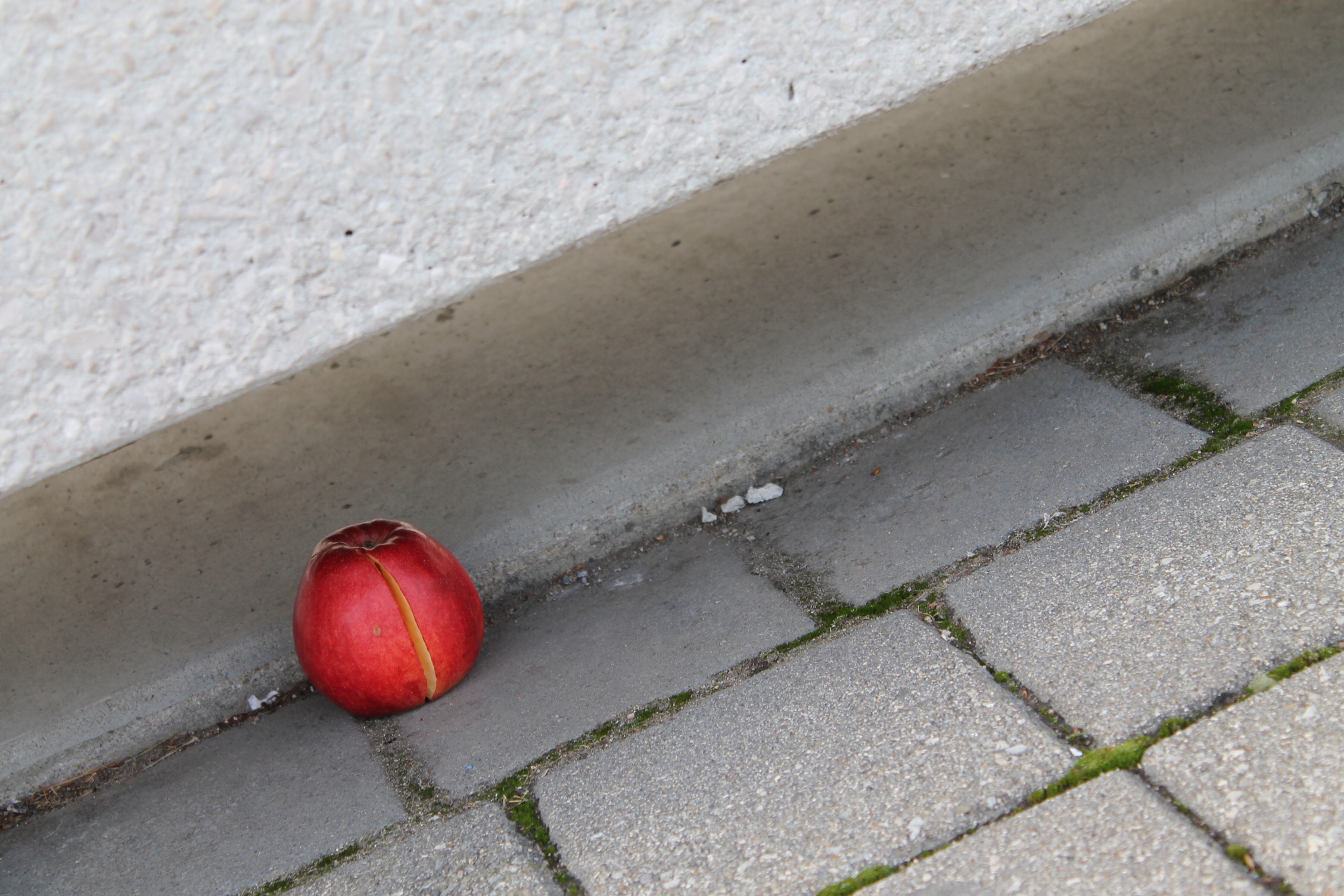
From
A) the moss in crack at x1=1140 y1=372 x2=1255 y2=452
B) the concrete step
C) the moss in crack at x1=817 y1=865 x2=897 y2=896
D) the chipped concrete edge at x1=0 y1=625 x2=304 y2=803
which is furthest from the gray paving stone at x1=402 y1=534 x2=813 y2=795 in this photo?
the moss in crack at x1=1140 y1=372 x2=1255 y2=452

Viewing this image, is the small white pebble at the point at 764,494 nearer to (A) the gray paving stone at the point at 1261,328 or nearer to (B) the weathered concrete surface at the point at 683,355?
(B) the weathered concrete surface at the point at 683,355

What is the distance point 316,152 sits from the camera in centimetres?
135

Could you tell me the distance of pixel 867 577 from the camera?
1910 millimetres

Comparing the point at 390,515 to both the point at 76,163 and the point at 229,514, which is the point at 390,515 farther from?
the point at 76,163

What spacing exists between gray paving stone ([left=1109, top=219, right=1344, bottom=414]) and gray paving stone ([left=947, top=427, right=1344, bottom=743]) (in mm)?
204

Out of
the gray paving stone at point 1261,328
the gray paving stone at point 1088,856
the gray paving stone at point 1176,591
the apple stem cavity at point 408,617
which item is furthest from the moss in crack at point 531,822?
the gray paving stone at point 1261,328

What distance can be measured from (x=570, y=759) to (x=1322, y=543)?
1230mm

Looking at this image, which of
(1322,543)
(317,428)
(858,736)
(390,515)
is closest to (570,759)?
(858,736)

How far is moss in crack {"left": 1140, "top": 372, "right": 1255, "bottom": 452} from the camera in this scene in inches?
76.5

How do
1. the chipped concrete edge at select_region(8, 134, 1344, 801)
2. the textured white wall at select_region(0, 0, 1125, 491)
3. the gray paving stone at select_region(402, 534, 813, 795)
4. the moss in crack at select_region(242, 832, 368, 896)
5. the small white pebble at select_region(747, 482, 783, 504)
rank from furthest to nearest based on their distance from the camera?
the small white pebble at select_region(747, 482, 783, 504) → the chipped concrete edge at select_region(8, 134, 1344, 801) → the gray paving stone at select_region(402, 534, 813, 795) → the moss in crack at select_region(242, 832, 368, 896) → the textured white wall at select_region(0, 0, 1125, 491)

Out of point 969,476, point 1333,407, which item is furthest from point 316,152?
point 1333,407

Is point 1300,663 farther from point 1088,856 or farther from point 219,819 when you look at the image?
point 219,819

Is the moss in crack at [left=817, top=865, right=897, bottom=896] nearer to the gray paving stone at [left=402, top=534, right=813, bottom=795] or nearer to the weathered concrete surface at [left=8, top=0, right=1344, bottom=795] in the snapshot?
the gray paving stone at [left=402, top=534, right=813, bottom=795]

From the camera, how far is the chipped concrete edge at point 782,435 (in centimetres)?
199
